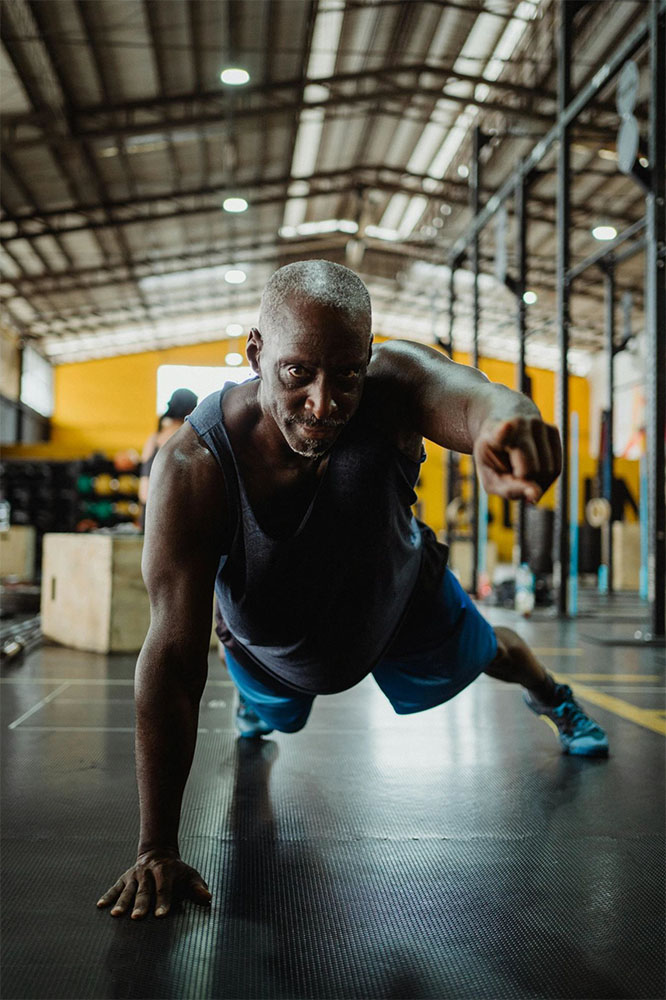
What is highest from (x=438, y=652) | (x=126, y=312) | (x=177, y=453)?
(x=126, y=312)

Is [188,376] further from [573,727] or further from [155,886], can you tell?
[155,886]

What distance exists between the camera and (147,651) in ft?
4.54

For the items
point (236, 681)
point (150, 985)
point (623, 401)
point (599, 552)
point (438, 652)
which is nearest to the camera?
point (150, 985)

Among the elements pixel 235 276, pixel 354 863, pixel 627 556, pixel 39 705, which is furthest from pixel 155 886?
pixel 235 276

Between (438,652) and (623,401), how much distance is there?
17022 mm

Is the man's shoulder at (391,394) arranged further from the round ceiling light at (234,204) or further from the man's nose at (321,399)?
the round ceiling light at (234,204)

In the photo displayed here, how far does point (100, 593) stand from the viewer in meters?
4.51

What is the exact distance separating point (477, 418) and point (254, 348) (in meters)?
0.44

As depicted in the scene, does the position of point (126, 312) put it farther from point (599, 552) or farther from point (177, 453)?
point (177, 453)

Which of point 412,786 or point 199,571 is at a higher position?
point 199,571

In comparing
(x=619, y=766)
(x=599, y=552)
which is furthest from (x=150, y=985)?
(x=599, y=552)

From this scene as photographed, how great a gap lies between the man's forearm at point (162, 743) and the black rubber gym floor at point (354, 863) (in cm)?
14

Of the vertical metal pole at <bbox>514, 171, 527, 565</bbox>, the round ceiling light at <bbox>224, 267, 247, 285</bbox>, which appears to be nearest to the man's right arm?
the vertical metal pole at <bbox>514, 171, 527, 565</bbox>

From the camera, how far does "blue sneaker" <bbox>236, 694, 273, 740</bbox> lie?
2.52 metres
